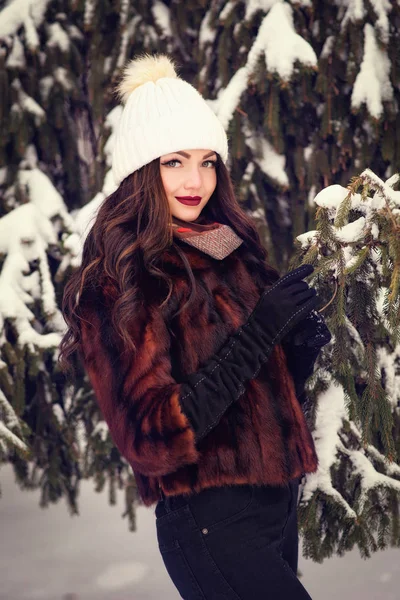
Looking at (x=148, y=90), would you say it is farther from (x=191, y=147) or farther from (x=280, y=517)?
(x=280, y=517)

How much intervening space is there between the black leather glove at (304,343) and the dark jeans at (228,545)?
17.0 inches

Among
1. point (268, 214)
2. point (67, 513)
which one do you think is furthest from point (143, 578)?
point (268, 214)

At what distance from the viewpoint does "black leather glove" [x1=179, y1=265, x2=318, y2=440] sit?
1848 millimetres

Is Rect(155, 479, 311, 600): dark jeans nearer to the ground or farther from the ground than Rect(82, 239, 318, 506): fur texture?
nearer to the ground

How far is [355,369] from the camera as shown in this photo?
8.44 feet

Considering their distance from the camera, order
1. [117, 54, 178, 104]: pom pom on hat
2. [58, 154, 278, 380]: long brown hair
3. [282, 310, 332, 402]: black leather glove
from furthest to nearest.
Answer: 1. [117, 54, 178, 104]: pom pom on hat
2. [282, 310, 332, 402]: black leather glove
3. [58, 154, 278, 380]: long brown hair


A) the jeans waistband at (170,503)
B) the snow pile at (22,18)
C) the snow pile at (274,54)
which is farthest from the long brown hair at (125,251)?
the snow pile at (22,18)

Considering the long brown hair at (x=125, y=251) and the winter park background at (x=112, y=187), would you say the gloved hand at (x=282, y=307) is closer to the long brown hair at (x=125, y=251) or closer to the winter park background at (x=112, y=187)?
the long brown hair at (x=125, y=251)

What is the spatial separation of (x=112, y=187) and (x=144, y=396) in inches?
76.6

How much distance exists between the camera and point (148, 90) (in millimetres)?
2271

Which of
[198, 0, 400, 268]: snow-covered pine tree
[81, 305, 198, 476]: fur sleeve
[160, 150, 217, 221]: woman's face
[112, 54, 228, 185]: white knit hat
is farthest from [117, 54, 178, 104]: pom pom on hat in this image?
[198, 0, 400, 268]: snow-covered pine tree

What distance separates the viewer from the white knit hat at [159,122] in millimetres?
2178

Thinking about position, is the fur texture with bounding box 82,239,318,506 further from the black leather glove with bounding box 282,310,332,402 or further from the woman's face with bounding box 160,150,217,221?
the woman's face with bounding box 160,150,217,221

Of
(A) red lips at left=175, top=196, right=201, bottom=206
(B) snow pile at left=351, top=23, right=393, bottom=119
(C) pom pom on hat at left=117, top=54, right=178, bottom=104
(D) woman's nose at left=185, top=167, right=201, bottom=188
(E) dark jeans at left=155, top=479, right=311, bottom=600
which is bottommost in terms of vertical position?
(E) dark jeans at left=155, top=479, right=311, bottom=600
